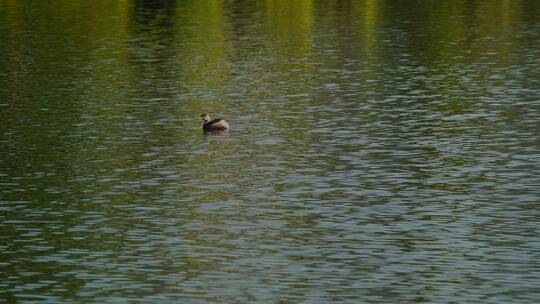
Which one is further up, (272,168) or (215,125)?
(215,125)

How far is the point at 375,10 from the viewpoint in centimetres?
12538

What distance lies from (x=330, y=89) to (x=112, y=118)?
14.5 metres

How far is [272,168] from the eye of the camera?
5591cm

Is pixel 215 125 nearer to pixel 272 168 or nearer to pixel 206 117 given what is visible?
pixel 206 117

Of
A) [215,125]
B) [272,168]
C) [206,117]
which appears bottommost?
[272,168]

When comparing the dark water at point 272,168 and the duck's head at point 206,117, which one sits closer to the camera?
the dark water at point 272,168

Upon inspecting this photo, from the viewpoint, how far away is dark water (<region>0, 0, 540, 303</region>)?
39.9 meters

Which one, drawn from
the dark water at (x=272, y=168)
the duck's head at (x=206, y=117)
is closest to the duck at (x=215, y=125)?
the duck's head at (x=206, y=117)

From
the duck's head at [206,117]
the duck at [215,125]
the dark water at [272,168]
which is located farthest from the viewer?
the duck's head at [206,117]

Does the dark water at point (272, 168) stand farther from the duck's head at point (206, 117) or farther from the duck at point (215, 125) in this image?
the duck's head at point (206, 117)

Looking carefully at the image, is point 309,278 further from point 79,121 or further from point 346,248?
point 79,121

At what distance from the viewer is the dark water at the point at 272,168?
39906mm

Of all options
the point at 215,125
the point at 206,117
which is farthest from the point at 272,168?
the point at 206,117

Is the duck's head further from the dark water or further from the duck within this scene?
the dark water
